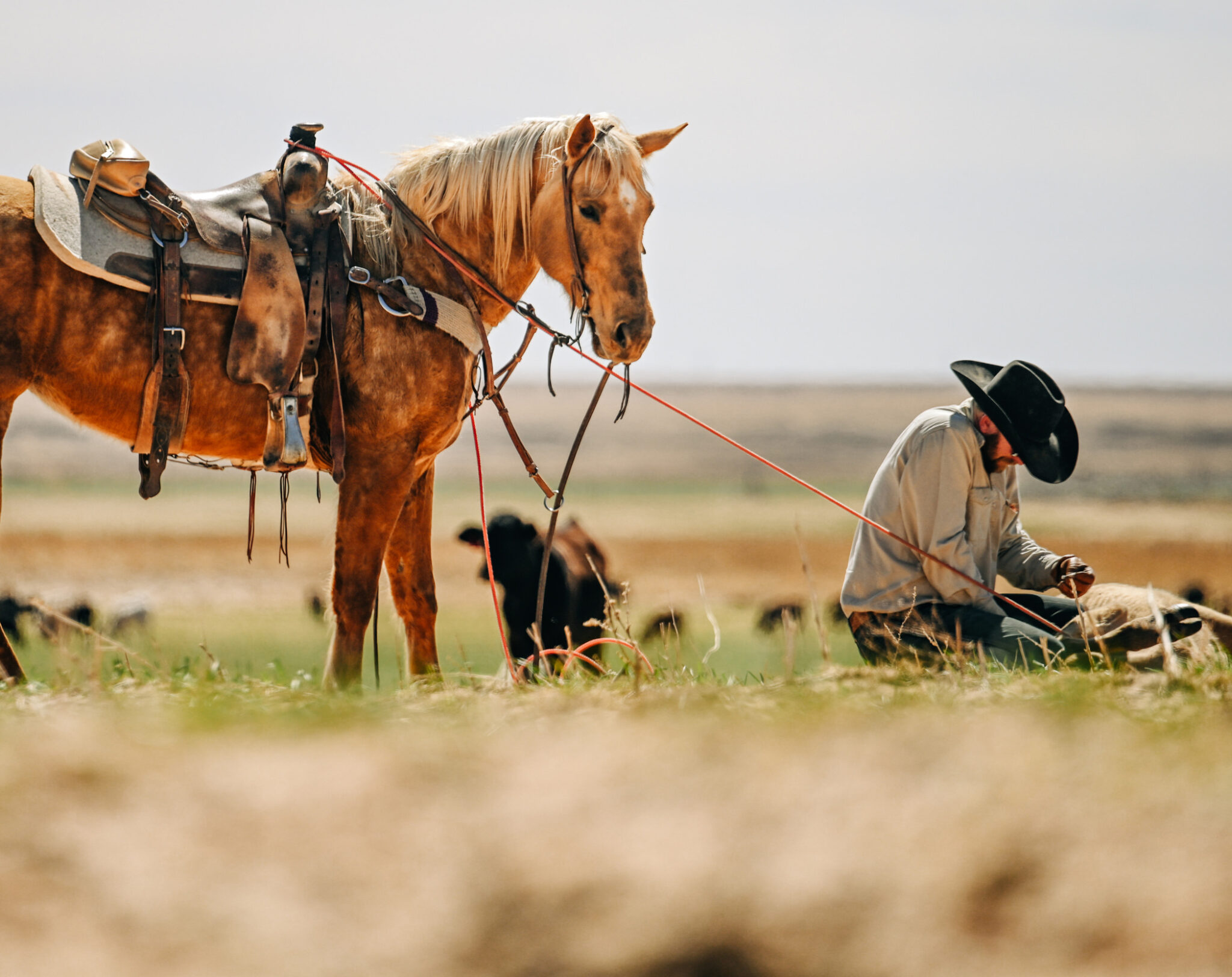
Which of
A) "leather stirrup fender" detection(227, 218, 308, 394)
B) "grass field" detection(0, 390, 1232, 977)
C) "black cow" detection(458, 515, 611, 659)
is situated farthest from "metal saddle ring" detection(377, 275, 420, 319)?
"black cow" detection(458, 515, 611, 659)

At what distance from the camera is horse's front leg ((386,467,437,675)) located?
5.64m

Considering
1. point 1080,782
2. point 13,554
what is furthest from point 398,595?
point 13,554

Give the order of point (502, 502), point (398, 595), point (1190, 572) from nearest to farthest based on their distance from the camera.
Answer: point (398, 595) < point (1190, 572) < point (502, 502)

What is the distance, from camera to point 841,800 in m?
2.69

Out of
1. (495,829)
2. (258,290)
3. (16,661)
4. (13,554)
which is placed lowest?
(13,554)

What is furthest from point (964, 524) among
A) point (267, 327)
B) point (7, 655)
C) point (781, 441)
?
point (781, 441)

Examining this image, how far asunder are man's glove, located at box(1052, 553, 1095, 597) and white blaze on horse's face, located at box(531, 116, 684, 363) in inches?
92.8

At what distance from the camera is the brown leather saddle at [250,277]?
4.76 metres

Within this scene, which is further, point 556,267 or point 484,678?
point 556,267

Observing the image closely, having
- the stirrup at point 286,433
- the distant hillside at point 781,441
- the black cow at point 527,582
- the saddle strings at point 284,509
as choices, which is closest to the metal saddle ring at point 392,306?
the stirrup at point 286,433

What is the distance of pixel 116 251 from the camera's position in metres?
4.68

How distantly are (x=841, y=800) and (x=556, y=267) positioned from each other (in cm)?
318

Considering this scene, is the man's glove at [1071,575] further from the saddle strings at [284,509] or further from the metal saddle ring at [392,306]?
the saddle strings at [284,509]

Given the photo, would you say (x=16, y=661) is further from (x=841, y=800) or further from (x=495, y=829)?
(x=841, y=800)
